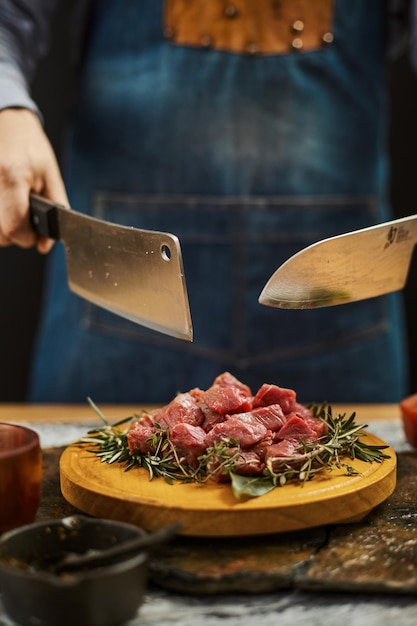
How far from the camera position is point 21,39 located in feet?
9.77

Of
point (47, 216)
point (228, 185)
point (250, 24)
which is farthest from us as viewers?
point (228, 185)

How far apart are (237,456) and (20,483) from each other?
437mm

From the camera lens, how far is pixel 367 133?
320 cm

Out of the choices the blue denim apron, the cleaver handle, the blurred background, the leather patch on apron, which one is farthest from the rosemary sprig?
the blurred background

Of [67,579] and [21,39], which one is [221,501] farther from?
[21,39]

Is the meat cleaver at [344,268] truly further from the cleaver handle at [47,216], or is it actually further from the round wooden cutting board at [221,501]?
the cleaver handle at [47,216]

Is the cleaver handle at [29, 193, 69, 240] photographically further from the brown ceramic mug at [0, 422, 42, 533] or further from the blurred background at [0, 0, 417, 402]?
the blurred background at [0, 0, 417, 402]

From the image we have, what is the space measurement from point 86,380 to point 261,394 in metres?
1.40

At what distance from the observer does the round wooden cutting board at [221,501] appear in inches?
62.2

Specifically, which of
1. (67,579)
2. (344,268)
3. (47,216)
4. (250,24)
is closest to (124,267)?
(47,216)

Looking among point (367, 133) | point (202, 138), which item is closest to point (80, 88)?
point (202, 138)

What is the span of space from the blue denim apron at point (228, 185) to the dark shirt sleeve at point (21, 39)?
0.20 meters

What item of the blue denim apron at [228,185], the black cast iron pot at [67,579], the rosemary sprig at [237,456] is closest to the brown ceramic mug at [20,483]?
the black cast iron pot at [67,579]

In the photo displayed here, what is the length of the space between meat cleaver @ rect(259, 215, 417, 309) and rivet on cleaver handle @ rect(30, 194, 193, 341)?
0.20 meters
